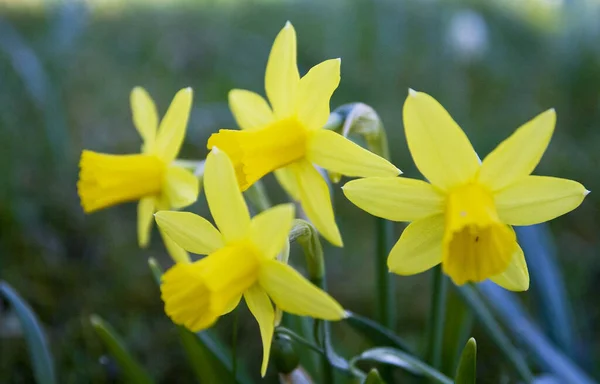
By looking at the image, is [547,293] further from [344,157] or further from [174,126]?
[174,126]

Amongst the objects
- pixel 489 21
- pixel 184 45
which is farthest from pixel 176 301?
pixel 489 21

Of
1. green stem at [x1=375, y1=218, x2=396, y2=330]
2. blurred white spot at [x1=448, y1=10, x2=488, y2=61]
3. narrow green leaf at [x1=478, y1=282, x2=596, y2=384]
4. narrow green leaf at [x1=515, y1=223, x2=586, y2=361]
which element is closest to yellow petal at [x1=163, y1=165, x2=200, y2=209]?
green stem at [x1=375, y1=218, x2=396, y2=330]

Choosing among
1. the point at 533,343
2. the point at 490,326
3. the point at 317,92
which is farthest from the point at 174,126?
the point at 533,343

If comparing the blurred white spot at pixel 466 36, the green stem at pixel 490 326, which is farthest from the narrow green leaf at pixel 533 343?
the blurred white spot at pixel 466 36

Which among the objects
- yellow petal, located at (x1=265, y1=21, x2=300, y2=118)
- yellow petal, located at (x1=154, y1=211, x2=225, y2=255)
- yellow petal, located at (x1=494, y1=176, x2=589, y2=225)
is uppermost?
yellow petal, located at (x1=265, y1=21, x2=300, y2=118)

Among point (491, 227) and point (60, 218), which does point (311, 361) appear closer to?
point (491, 227)

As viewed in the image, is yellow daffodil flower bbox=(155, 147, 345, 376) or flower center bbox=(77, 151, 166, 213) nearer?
yellow daffodil flower bbox=(155, 147, 345, 376)

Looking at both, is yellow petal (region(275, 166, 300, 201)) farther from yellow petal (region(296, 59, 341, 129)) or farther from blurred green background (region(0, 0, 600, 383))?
blurred green background (region(0, 0, 600, 383))
